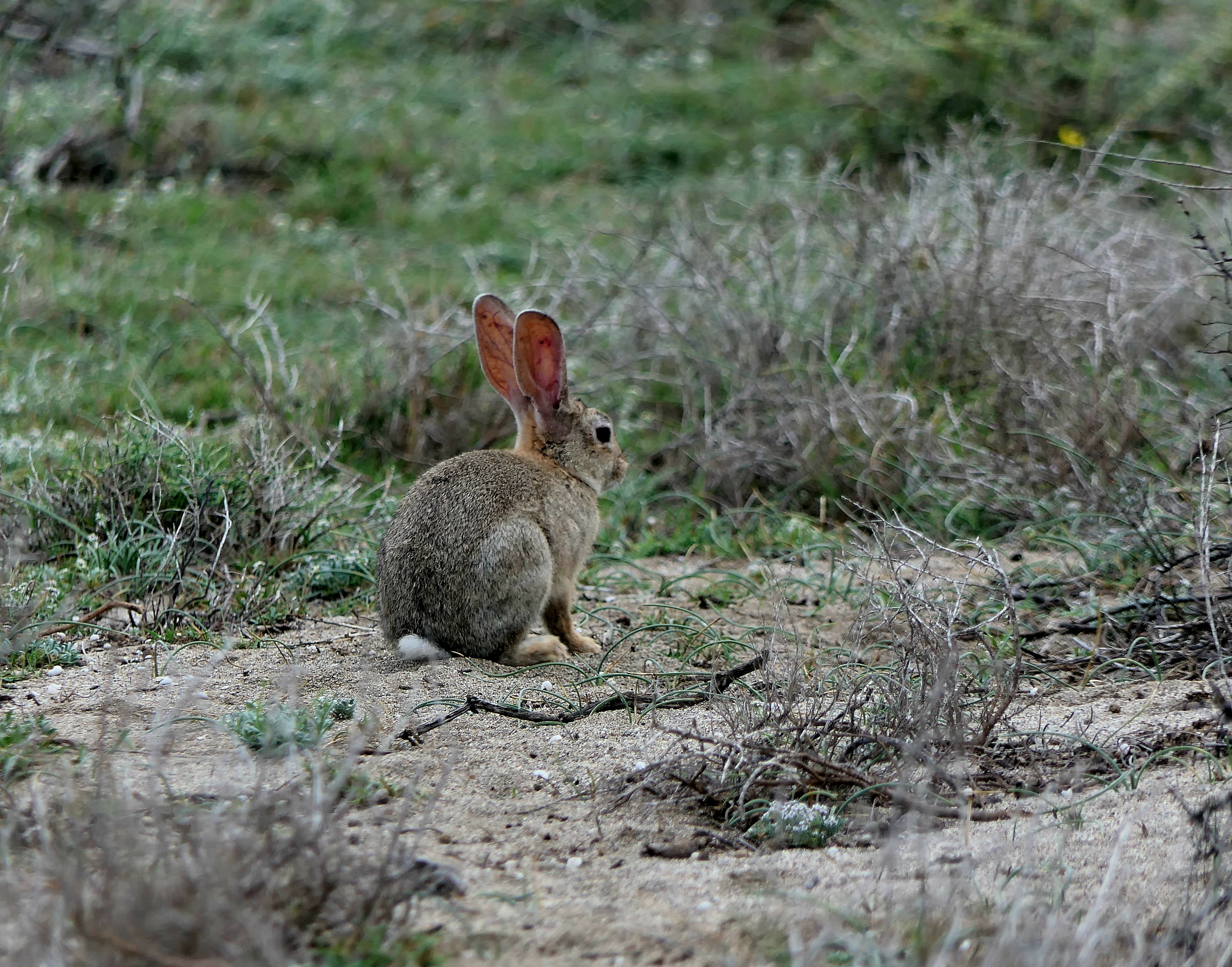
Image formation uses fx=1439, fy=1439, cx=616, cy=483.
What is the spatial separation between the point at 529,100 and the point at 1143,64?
4.96 meters

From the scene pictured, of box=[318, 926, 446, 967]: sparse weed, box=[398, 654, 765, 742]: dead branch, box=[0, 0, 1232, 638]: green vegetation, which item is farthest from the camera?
box=[0, 0, 1232, 638]: green vegetation

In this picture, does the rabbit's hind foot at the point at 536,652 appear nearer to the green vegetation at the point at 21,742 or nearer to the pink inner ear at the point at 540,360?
the pink inner ear at the point at 540,360

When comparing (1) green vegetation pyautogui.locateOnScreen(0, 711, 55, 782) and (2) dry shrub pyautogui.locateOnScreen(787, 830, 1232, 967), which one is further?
(1) green vegetation pyautogui.locateOnScreen(0, 711, 55, 782)

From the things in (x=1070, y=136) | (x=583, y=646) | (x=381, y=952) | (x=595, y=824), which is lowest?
(x=583, y=646)

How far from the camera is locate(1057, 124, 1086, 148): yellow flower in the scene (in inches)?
393

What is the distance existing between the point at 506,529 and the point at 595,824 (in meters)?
1.41

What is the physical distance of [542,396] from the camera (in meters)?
4.91

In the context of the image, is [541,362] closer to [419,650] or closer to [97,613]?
[419,650]

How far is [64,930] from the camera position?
219cm

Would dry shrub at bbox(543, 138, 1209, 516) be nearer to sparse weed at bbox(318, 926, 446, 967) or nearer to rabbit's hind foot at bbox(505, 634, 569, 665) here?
rabbit's hind foot at bbox(505, 634, 569, 665)

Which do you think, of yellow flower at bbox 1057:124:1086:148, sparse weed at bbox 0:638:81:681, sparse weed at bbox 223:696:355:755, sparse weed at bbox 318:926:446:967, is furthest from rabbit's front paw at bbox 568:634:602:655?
yellow flower at bbox 1057:124:1086:148

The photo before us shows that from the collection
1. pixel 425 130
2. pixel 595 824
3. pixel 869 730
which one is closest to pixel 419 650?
pixel 595 824

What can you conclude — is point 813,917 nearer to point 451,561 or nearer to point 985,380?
point 451,561

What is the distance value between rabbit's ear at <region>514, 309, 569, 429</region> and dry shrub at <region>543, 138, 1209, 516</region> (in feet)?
4.49
